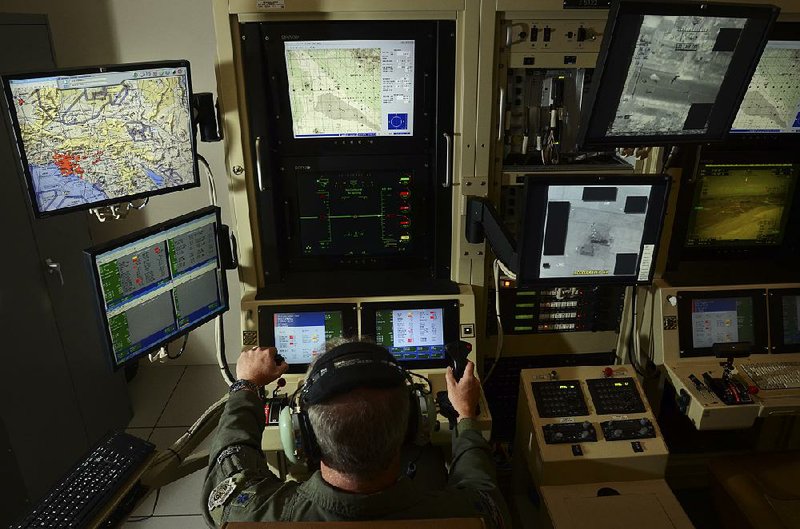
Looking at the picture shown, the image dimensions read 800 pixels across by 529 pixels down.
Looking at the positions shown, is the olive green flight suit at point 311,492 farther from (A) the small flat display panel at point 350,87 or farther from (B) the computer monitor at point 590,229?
(A) the small flat display panel at point 350,87

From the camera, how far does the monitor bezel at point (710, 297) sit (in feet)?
8.21

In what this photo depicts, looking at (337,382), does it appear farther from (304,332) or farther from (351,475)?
(304,332)

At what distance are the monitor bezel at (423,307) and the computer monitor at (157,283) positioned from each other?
570 mm

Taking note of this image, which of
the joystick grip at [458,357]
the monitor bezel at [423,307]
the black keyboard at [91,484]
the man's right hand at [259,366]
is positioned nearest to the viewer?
the black keyboard at [91,484]

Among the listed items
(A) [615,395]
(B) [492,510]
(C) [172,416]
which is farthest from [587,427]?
(C) [172,416]

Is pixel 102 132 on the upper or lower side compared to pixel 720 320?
upper

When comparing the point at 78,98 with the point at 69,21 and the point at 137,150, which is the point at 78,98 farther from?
the point at 69,21

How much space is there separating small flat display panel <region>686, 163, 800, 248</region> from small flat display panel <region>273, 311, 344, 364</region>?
152 centimetres

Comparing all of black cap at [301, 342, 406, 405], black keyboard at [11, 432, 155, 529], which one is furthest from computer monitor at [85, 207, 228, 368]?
black cap at [301, 342, 406, 405]

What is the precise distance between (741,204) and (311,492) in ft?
6.89

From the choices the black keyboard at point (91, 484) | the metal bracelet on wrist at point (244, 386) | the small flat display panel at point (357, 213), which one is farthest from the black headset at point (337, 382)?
the small flat display panel at point (357, 213)

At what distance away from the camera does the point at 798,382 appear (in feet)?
7.82

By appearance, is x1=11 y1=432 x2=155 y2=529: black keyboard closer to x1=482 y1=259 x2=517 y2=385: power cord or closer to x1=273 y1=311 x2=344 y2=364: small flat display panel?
x1=273 y1=311 x2=344 y2=364: small flat display panel

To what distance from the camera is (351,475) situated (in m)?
1.38
